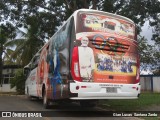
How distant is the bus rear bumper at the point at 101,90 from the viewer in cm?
1235

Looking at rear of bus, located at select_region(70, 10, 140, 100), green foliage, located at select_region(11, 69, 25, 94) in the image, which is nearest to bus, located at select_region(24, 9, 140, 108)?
rear of bus, located at select_region(70, 10, 140, 100)

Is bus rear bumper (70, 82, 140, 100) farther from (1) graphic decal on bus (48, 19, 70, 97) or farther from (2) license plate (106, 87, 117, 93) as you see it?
(1) graphic decal on bus (48, 19, 70, 97)

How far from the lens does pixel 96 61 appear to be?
503 inches

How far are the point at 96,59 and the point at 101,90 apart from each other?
1.10m

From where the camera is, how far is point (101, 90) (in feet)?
41.5

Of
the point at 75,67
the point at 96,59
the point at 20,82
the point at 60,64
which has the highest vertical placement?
the point at 96,59

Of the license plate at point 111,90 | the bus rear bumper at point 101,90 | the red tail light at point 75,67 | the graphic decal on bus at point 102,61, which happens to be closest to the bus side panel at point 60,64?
the red tail light at point 75,67

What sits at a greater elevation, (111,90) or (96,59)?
(96,59)

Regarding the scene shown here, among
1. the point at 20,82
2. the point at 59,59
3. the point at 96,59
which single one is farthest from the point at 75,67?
the point at 20,82

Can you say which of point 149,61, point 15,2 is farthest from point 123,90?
point 149,61

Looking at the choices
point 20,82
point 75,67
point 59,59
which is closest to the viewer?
point 75,67

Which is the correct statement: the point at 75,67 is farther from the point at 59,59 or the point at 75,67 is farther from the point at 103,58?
the point at 59,59

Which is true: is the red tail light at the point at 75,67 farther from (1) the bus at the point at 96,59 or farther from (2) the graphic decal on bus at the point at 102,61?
(2) the graphic decal on bus at the point at 102,61

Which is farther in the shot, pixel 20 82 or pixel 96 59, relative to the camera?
pixel 20 82
